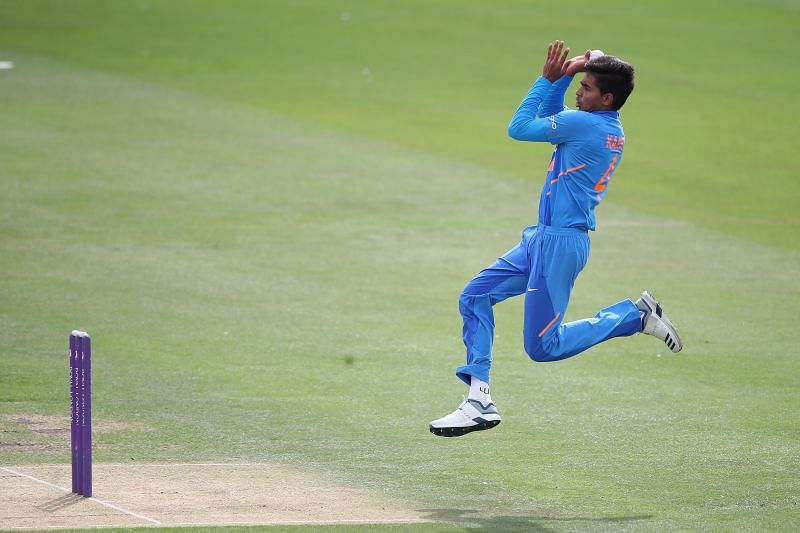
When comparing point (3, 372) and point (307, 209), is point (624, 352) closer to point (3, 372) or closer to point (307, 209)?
point (3, 372)

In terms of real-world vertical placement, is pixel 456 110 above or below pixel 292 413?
above

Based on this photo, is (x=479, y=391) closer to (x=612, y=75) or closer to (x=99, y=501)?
(x=612, y=75)

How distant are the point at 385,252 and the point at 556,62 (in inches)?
312

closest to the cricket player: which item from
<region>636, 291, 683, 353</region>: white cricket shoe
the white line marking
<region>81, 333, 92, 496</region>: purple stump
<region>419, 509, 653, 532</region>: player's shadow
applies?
<region>636, 291, 683, 353</region>: white cricket shoe

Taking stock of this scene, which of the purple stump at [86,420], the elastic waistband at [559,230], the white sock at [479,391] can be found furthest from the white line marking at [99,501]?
the elastic waistband at [559,230]

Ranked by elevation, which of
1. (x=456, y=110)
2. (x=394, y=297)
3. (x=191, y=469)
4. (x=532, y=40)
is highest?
(x=532, y=40)

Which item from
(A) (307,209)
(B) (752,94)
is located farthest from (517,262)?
(B) (752,94)

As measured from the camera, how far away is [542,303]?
874cm

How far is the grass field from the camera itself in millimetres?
9398

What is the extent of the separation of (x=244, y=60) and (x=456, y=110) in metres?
5.98

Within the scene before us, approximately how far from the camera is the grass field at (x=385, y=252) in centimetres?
940

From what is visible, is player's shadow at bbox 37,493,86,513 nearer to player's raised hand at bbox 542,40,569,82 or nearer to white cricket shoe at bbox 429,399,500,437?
white cricket shoe at bbox 429,399,500,437

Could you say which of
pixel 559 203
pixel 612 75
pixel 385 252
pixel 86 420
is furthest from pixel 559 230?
pixel 385 252

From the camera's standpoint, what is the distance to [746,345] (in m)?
12.8
